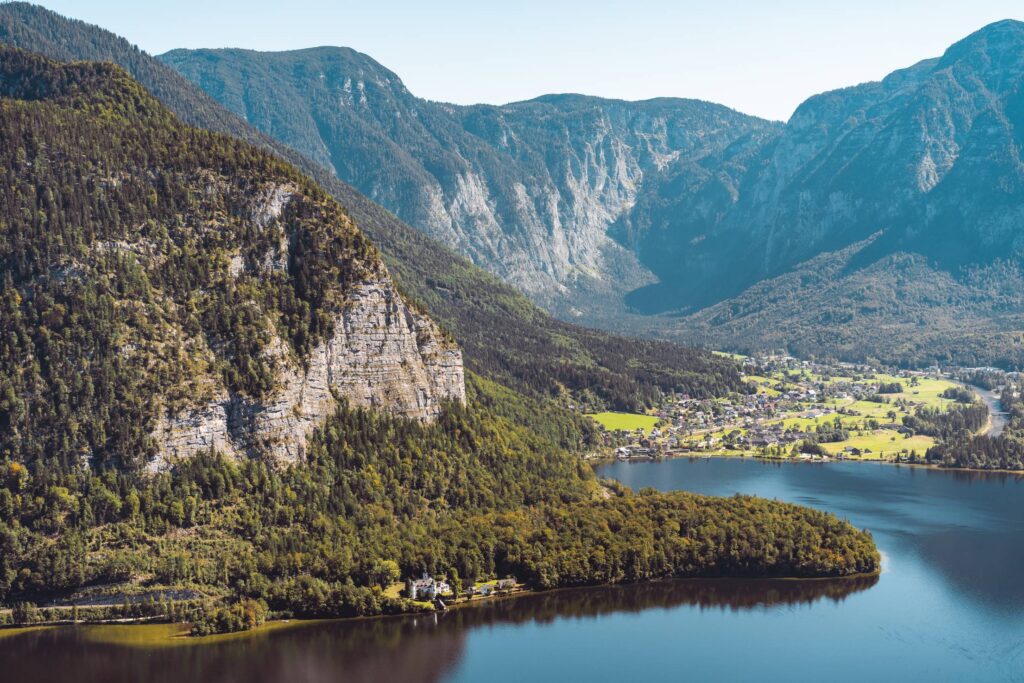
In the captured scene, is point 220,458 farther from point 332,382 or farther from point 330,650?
point 330,650

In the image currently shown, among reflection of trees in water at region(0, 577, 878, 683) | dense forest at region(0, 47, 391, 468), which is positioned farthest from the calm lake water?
dense forest at region(0, 47, 391, 468)

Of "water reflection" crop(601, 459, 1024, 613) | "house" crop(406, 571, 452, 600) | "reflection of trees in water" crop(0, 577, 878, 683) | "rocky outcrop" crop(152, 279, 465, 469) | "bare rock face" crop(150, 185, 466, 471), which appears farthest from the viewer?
"water reflection" crop(601, 459, 1024, 613)

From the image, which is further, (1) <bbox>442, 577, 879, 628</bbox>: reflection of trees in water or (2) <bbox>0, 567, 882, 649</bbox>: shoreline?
(1) <bbox>442, 577, 879, 628</bbox>: reflection of trees in water

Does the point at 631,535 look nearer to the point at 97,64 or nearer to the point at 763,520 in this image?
the point at 763,520

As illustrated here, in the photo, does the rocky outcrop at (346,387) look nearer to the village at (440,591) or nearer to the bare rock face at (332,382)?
the bare rock face at (332,382)

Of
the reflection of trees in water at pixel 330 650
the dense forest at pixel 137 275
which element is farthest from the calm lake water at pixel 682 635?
the dense forest at pixel 137 275

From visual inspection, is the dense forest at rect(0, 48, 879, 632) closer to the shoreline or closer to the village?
the shoreline

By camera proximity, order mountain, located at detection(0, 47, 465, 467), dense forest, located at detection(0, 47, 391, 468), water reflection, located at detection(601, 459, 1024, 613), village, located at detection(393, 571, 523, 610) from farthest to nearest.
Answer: water reflection, located at detection(601, 459, 1024, 613) < mountain, located at detection(0, 47, 465, 467) < village, located at detection(393, 571, 523, 610) < dense forest, located at detection(0, 47, 391, 468)
